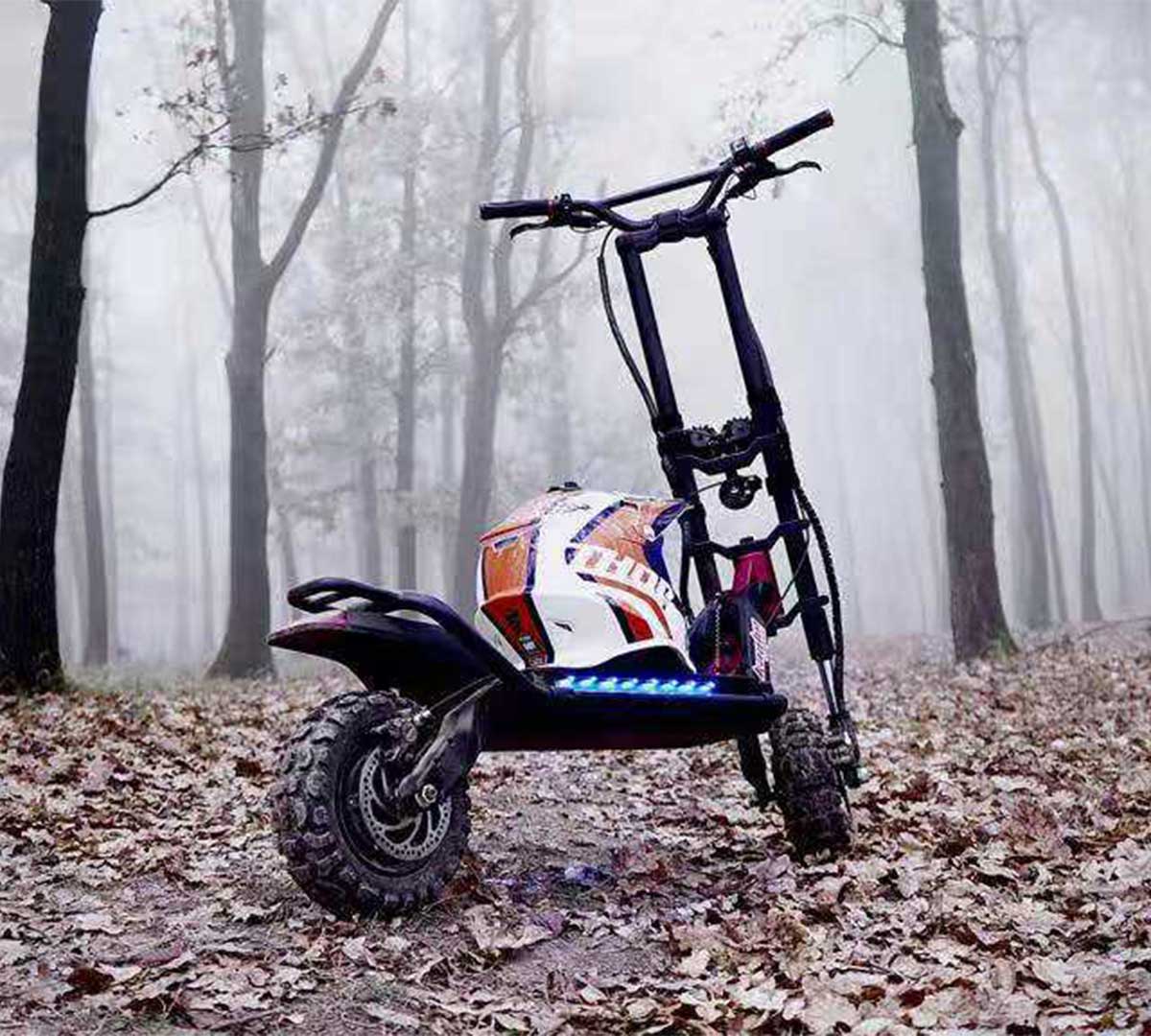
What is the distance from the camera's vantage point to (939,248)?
13.5 meters

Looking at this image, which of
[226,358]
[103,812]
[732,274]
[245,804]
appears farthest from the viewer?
[226,358]

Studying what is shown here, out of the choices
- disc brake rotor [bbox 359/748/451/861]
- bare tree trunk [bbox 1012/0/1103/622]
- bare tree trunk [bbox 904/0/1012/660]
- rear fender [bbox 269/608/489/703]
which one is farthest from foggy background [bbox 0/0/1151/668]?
disc brake rotor [bbox 359/748/451/861]

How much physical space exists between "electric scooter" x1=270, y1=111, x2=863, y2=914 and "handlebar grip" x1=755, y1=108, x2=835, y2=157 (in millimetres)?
19

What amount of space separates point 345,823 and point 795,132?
3015 millimetres

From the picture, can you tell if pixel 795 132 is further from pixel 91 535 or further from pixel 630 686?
pixel 91 535

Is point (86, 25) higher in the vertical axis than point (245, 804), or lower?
higher

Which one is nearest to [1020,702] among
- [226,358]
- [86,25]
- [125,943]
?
[125,943]

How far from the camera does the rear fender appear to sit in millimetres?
3971

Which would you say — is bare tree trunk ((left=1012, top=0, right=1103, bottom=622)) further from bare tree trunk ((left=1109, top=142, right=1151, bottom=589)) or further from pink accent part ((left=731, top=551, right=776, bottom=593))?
pink accent part ((left=731, top=551, right=776, bottom=593))

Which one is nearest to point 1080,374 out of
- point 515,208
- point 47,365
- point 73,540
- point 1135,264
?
point 1135,264

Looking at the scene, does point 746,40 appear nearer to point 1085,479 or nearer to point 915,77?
point 915,77

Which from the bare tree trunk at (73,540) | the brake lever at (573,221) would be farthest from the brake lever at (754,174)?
the bare tree trunk at (73,540)

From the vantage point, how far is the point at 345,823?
3883mm

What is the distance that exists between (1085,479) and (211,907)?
27091mm
